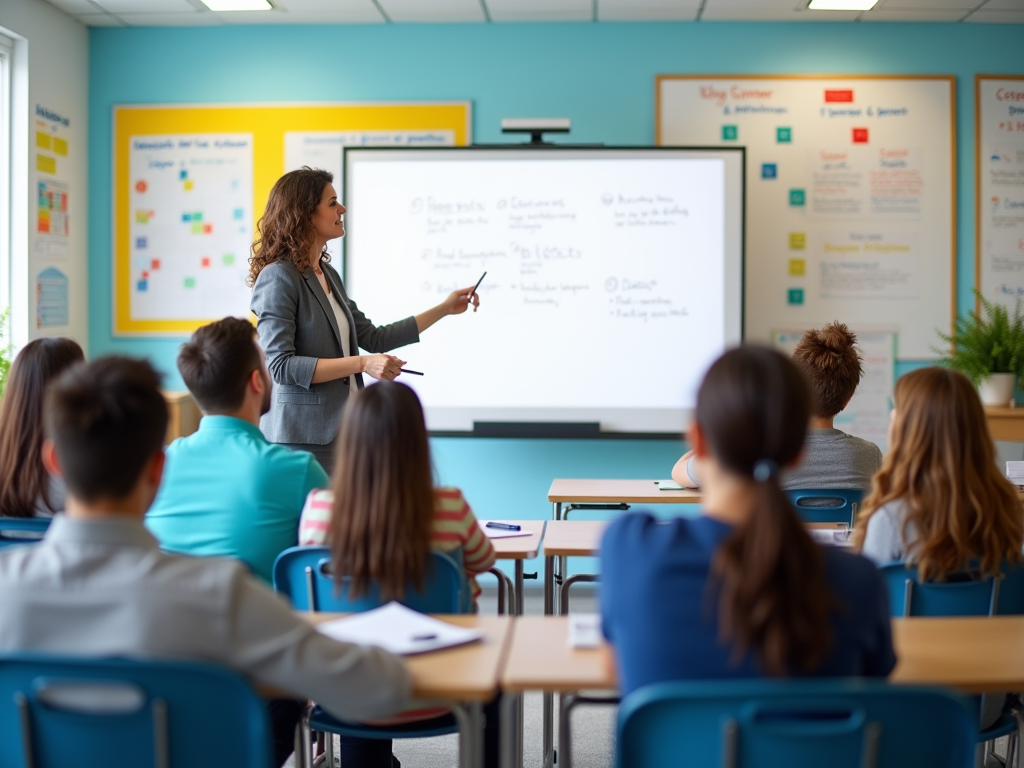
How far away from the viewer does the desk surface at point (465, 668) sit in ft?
4.49

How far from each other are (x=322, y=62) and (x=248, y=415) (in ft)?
10.2

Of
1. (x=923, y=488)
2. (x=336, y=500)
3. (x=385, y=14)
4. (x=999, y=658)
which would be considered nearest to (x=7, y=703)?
(x=336, y=500)

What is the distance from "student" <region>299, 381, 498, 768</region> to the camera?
179 centimetres

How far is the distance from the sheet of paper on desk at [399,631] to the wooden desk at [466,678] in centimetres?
1

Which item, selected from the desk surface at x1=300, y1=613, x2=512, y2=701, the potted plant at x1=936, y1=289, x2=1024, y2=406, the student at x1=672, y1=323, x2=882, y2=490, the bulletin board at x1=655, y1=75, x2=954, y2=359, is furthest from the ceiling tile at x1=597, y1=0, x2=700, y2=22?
the desk surface at x1=300, y1=613, x2=512, y2=701

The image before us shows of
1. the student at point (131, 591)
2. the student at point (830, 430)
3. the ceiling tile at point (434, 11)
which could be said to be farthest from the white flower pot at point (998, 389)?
the student at point (131, 591)

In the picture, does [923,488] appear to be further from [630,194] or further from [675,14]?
[675,14]

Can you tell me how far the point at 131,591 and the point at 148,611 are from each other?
1.3 inches

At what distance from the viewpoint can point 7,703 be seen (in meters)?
1.25

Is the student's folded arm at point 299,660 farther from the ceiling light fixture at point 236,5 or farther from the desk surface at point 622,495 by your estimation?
the ceiling light fixture at point 236,5

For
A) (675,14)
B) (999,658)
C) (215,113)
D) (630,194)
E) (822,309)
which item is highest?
(675,14)

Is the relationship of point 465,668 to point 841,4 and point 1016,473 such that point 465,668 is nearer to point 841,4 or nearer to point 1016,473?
point 1016,473

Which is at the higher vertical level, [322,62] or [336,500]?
[322,62]

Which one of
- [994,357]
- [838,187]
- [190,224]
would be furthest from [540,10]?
[994,357]
